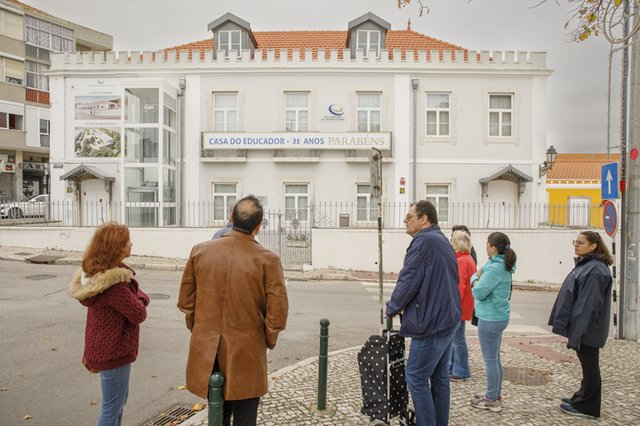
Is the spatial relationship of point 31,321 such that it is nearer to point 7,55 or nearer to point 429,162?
point 429,162

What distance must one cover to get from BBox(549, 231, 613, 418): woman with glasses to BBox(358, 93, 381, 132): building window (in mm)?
17982

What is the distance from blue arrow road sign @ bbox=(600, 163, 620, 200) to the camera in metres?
8.09

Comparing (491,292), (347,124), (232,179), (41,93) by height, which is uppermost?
(41,93)

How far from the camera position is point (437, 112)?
22719mm

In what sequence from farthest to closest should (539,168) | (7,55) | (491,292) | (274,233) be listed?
(7,55) < (539,168) < (274,233) < (491,292)

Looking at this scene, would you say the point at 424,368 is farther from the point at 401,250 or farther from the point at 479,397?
the point at 401,250

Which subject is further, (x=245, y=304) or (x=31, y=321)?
(x=31, y=321)

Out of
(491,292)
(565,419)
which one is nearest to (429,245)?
(491,292)

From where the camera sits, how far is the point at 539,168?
22.4 meters

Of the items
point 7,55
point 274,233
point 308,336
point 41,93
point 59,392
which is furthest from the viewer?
point 41,93

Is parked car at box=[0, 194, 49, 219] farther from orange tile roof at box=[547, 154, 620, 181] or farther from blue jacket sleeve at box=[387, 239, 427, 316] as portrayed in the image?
orange tile roof at box=[547, 154, 620, 181]

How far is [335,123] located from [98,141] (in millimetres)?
10143

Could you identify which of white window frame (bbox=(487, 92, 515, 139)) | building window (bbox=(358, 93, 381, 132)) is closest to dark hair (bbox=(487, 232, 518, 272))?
building window (bbox=(358, 93, 381, 132))

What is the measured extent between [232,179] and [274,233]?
196 inches
